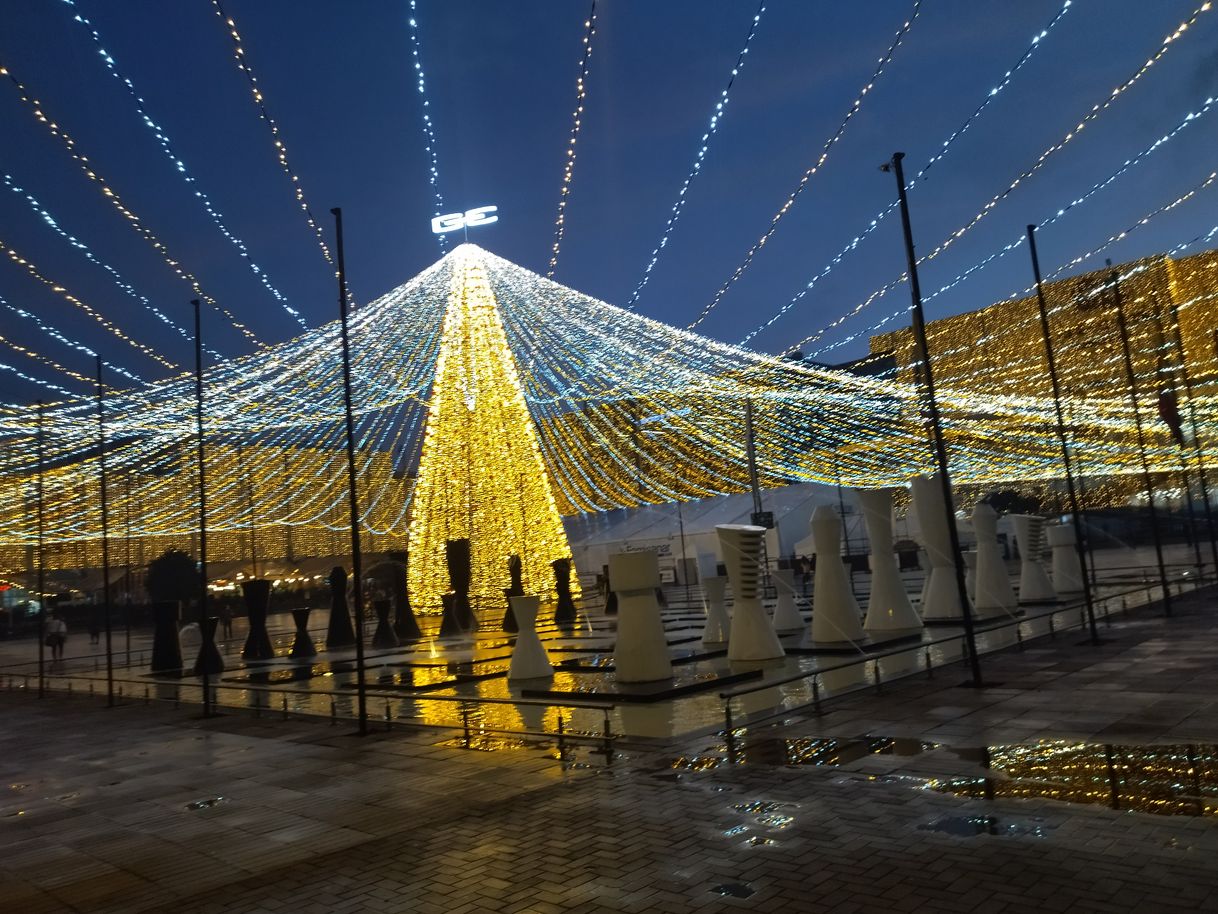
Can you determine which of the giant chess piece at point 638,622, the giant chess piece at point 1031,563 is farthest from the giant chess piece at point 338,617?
the giant chess piece at point 1031,563

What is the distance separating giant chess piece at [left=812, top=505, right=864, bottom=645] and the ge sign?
12832 millimetres

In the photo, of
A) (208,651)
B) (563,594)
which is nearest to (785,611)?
(563,594)

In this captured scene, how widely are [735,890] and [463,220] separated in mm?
20653

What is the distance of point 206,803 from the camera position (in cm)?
732

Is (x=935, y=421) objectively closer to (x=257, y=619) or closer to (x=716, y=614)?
(x=716, y=614)

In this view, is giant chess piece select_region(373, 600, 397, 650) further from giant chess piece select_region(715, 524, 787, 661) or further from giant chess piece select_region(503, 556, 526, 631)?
giant chess piece select_region(715, 524, 787, 661)

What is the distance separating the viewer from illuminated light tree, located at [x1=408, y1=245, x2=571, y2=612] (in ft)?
71.9

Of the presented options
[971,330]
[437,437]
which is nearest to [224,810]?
[437,437]

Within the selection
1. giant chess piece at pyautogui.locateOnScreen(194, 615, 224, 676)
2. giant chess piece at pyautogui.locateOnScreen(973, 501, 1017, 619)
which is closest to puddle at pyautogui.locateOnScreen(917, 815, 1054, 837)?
giant chess piece at pyautogui.locateOnScreen(194, 615, 224, 676)

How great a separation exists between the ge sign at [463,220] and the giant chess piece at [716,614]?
38.9 feet

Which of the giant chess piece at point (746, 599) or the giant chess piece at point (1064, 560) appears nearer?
the giant chess piece at point (746, 599)

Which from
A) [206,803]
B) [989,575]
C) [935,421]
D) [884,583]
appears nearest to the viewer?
[206,803]

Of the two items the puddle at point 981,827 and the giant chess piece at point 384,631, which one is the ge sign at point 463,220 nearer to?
the giant chess piece at point 384,631

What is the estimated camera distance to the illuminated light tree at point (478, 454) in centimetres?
2192
